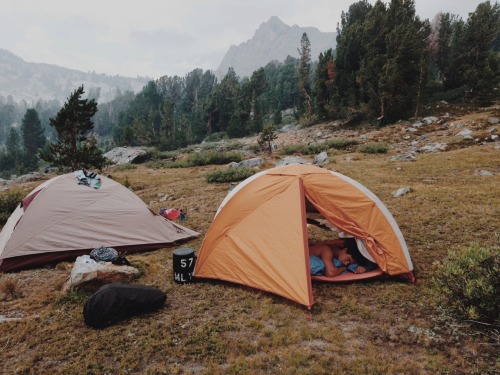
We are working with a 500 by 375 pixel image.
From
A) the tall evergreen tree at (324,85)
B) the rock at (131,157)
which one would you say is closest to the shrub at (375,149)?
the tall evergreen tree at (324,85)

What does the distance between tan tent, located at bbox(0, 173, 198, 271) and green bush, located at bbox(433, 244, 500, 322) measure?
20.5 ft

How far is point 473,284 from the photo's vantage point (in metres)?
4.25

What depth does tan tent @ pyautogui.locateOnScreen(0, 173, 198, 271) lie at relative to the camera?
7.06 metres

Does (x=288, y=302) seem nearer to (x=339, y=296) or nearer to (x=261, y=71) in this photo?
(x=339, y=296)

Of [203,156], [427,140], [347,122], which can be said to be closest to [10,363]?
[203,156]

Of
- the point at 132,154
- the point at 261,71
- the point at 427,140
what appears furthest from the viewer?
the point at 261,71

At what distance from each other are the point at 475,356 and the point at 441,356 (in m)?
0.39

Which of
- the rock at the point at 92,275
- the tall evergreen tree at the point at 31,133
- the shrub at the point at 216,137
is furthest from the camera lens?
the tall evergreen tree at the point at 31,133

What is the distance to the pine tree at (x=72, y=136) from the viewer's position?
1634cm

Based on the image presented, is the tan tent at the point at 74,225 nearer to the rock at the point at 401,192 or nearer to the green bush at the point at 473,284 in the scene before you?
the green bush at the point at 473,284

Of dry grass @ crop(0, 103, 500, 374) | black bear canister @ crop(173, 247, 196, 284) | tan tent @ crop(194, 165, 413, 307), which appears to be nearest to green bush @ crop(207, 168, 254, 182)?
dry grass @ crop(0, 103, 500, 374)

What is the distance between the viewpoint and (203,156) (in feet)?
86.3

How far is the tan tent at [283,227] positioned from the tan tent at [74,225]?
2.56m

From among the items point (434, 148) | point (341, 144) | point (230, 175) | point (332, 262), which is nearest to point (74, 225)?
point (332, 262)
